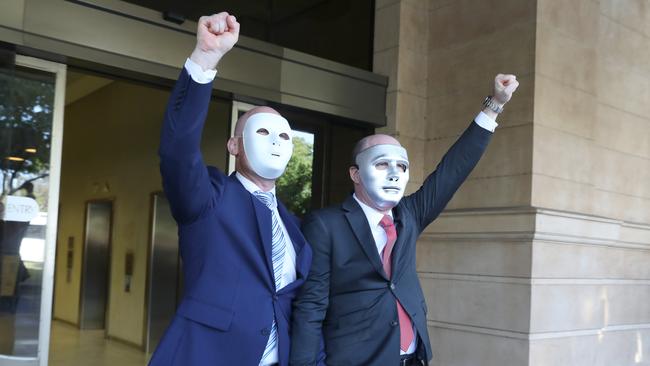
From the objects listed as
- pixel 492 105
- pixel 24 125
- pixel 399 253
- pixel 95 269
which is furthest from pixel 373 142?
pixel 95 269

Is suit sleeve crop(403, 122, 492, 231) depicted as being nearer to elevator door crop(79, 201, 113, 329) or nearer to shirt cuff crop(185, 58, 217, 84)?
shirt cuff crop(185, 58, 217, 84)

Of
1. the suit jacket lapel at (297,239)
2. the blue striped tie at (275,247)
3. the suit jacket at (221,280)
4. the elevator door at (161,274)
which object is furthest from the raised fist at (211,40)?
the elevator door at (161,274)

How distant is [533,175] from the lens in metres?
5.43

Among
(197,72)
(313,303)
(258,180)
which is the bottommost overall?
(313,303)

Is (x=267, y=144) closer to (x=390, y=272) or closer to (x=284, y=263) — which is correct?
(x=284, y=263)

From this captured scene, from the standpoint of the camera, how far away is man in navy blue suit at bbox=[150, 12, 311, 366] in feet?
6.40

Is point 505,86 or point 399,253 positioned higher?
point 505,86

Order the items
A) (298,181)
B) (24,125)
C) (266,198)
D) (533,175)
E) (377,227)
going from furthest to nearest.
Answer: (298,181)
(533,175)
(24,125)
(377,227)
(266,198)

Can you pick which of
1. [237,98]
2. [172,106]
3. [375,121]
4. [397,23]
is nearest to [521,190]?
[375,121]

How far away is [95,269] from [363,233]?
1037 centimetres

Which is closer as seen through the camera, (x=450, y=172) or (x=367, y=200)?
(x=367, y=200)

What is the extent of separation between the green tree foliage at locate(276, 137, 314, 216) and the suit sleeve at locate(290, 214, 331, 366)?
3322mm

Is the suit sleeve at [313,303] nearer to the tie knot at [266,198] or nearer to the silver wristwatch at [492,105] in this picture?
the tie knot at [266,198]

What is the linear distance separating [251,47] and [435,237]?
93.9 inches
